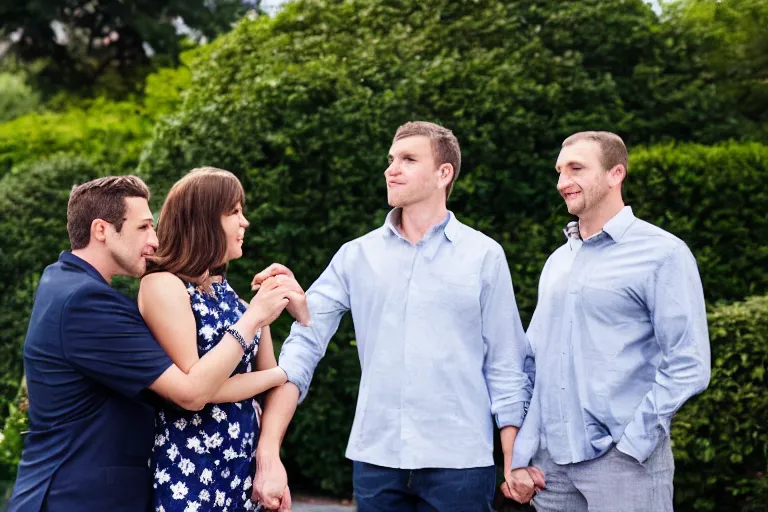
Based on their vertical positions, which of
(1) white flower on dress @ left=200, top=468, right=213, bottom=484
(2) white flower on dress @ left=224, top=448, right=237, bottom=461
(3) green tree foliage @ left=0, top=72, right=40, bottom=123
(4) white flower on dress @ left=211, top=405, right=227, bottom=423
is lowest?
(1) white flower on dress @ left=200, top=468, right=213, bottom=484

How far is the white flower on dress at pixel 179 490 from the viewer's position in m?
2.83

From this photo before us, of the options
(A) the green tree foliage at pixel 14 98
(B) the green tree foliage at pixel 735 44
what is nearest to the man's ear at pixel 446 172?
(B) the green tree foliage at pixel 735 44

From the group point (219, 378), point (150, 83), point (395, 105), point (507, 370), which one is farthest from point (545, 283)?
point (150, 83)

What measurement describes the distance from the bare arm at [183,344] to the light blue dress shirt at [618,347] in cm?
121

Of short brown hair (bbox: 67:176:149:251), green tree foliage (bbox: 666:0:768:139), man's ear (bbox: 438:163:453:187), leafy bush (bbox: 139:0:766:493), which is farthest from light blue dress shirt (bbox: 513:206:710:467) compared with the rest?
green tree foliage (bbox: 666:0:768:139)

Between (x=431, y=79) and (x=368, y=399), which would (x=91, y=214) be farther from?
(x=431, y=79)

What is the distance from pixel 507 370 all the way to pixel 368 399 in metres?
0.55

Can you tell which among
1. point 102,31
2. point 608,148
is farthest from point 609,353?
point 102,31

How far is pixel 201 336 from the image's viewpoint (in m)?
2.90

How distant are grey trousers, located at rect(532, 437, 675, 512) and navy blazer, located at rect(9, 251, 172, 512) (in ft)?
5.18

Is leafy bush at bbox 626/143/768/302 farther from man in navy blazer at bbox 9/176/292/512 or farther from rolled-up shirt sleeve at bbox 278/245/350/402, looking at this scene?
man in navy blazer at bbox 9/176/292/512

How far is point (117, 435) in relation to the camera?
2.73 m

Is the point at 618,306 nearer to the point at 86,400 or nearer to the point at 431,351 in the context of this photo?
the point at 431,351

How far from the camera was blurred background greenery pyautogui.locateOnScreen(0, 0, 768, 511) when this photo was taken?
5.64 m
